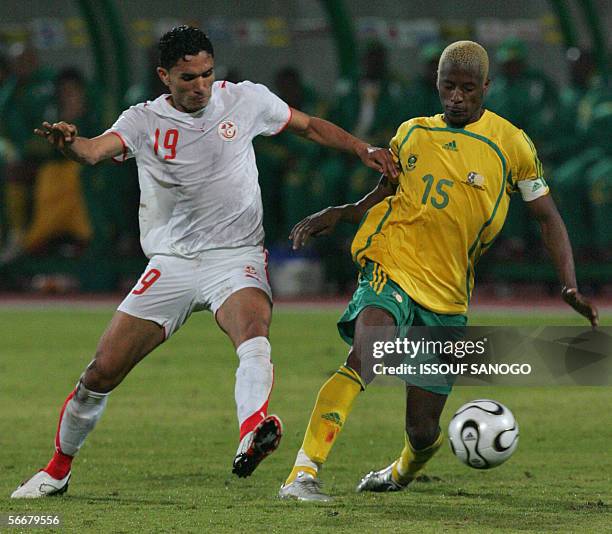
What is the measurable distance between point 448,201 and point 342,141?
0.62 meters

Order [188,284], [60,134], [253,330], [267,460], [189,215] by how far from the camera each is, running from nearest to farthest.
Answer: [60,134] → [253,330] → [188,284] → [189,215] → [267,460]

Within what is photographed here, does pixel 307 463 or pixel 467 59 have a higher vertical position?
pixel 467 59

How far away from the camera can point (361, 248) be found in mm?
6723

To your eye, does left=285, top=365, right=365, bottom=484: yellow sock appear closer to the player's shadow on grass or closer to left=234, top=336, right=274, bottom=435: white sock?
Result: left=234, top=336, right=274, bottom=435: white sock

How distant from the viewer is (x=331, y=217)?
6.57 meters

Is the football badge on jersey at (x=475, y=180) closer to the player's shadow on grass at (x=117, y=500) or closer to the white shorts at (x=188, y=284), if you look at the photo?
the white shorts at (x=188, y=284)

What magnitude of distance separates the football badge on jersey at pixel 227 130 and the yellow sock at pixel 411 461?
5.23 feet

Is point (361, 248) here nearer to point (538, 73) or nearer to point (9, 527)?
point (9, 527)

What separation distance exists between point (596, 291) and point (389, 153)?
1230cm

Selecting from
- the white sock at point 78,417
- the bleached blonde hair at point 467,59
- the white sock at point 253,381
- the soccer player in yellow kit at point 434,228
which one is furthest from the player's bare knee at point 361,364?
the bleached blonde hair at point 467,59

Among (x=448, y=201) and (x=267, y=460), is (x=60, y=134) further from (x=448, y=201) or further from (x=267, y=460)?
(x=267, y=460)

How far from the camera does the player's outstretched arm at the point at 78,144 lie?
→ 619 centimetres

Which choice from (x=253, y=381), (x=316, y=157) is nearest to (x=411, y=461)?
(x=253, y=381)

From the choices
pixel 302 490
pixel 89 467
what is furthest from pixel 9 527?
pixel 89 467
